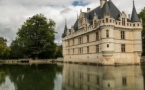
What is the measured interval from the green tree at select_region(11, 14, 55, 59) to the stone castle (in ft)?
48.0

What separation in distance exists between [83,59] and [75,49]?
609 cm

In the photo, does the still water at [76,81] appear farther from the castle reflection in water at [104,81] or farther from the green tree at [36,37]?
the green tree at [36,37]

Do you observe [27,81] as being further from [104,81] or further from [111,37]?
[111,37]

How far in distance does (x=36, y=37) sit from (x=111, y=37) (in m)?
26.5

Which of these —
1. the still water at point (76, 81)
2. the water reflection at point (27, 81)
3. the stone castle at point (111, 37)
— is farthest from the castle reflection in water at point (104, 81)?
the stone castle at point (111, 37)

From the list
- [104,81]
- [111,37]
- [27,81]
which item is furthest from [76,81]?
[111,37]

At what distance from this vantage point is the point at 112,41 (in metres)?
34.5

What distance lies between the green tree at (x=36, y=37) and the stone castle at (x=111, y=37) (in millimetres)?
14641

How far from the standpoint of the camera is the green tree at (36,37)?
55.9m

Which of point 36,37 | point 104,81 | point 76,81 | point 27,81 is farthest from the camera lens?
point 36,37

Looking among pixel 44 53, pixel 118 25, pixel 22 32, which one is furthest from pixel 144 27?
pixel 22 32

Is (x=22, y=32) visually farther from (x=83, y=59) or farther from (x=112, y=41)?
(x=112, y=41)

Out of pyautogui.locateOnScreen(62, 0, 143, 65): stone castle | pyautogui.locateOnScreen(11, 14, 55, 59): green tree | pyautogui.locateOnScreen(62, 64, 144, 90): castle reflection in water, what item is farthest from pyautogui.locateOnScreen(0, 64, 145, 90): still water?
pyautogui.locateOnScreen(11, 14, 55, 59): green tree

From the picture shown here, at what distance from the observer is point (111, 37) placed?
34312mm
